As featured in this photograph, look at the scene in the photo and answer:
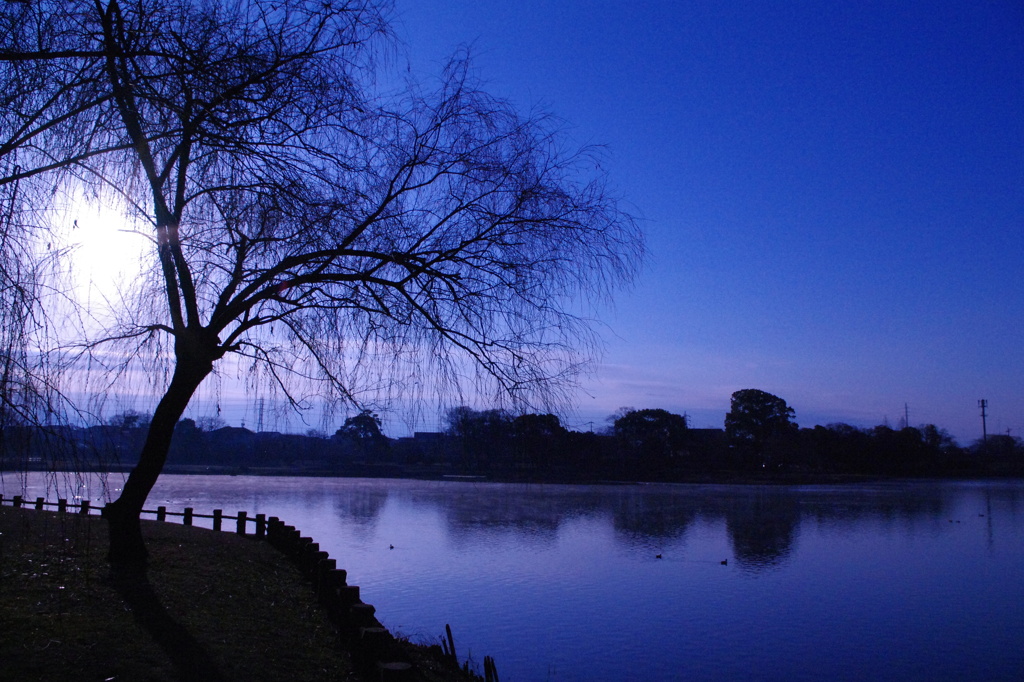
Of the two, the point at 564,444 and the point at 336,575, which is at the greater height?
the point at 564,444

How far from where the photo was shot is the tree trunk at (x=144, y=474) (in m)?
8.19

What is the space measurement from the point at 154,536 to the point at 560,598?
853 centimetres

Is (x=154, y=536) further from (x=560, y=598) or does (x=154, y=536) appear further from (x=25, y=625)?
(x=560, y=598)

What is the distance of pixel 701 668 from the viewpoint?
495 inches

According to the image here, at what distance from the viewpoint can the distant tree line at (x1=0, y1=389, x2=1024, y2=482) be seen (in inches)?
218

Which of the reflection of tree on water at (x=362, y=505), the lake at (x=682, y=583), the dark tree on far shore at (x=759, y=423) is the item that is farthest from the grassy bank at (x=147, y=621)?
the dark tree on far shore at (x=759, y=423)

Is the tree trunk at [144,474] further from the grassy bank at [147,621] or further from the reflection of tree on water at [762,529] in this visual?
the reflection of tree on water at [762,529]

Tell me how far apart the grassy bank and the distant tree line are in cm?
68

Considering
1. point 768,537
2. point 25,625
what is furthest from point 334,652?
point 768,537

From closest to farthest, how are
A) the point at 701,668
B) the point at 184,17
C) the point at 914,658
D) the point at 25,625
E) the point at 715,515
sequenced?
the point at 184,17, the point at 25,625, the point at 701,668, the point at 914,658, the point at 715,515

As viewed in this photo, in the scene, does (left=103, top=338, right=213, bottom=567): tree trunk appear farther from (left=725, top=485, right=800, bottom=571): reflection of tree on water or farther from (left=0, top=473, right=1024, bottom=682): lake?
(left=725, top=485, right=800, bottom=571): reflection of tree on water

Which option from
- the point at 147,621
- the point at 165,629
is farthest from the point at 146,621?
the point at 165,629

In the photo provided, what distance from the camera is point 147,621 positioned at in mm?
6703

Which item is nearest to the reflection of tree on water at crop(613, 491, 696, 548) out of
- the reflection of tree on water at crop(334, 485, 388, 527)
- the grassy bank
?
the reflection of tree on water at crop(334, 485, 388, 527)
